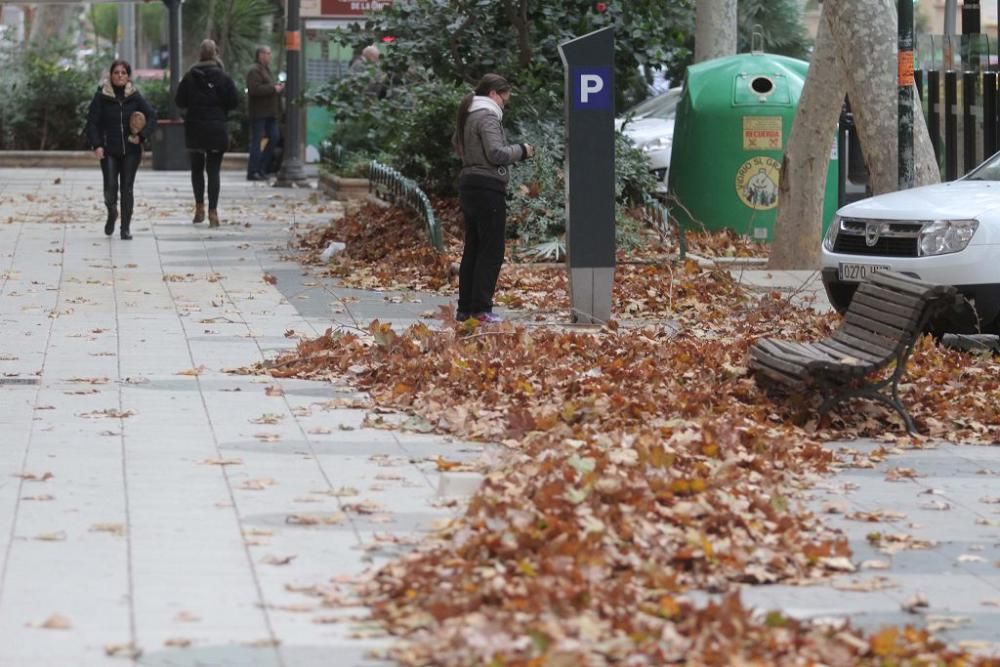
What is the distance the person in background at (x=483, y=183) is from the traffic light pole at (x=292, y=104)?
1325 cm

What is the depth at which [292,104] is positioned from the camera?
2547cm

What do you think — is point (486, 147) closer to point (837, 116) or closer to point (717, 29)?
point (837, 116)

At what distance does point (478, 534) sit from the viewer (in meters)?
6.20

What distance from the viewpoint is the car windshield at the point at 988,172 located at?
12.7 m

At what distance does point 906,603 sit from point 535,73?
13.1 m

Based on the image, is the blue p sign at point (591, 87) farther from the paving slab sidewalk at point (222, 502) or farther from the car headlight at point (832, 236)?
the paving slab sidewalk at point (222, 502)

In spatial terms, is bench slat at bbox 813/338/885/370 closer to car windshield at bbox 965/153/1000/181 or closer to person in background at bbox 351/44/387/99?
car windshield at bbox 965/153/1000/181

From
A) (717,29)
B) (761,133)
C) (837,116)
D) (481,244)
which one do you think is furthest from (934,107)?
(481,244)

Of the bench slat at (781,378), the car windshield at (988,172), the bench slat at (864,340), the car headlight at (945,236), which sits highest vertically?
the car windshield at (988,172)

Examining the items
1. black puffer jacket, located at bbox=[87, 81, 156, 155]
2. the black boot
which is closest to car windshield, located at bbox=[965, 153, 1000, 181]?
black puffer jacket, located at bbox=[87, 81, 156, 155]

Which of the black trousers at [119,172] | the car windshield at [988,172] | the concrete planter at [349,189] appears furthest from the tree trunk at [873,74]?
the concrete planter at [349,189]

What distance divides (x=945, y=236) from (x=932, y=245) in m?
0.09

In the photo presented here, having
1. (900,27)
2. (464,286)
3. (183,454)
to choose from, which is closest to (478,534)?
(183,454)

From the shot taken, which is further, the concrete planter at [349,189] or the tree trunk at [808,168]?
the concrete planter at [349,189]
